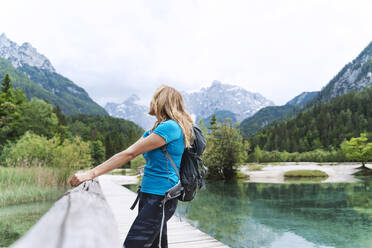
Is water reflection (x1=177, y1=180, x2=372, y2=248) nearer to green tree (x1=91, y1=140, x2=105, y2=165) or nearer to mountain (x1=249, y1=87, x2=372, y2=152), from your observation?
green tree (x1=91, y1=140, x2=105, y2=165)

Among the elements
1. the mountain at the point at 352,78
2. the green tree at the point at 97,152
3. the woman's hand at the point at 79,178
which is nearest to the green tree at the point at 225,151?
the woman's hand at the point at 79,178

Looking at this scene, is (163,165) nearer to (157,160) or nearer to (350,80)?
(157,160)

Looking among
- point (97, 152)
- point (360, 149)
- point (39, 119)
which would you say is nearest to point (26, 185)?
point (360, 149)

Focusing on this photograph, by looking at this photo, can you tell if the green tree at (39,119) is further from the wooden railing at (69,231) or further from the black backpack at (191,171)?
the wooden railing at (69,231)

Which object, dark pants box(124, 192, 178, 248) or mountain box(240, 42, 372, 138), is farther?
mountain box(240, 42, 372, 138)

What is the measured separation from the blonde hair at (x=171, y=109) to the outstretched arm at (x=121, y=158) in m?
0.20

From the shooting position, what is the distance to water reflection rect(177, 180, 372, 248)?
5664mm

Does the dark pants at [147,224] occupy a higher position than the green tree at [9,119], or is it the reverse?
the green tree at [9,119]

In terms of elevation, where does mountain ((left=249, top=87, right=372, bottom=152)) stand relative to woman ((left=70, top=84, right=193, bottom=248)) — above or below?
above

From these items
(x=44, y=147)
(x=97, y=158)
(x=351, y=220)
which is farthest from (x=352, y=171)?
(x=97, y=158)

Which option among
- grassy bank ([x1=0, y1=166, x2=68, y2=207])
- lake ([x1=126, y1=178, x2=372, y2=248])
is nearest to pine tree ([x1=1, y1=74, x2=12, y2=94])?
grassy bank ([x1=0, y1=166, x2=68, y2=207])

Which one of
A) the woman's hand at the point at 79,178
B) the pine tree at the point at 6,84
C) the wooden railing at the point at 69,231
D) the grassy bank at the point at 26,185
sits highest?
the pine tree at the point at 6,84

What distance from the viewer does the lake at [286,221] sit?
5641 millimetres

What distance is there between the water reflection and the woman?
13.2 feet
